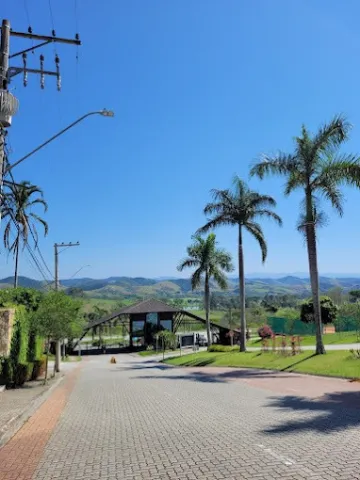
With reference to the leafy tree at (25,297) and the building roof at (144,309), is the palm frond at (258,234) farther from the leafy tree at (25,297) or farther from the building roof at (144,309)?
the building roof at (144,309)

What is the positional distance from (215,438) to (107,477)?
2.63 meters

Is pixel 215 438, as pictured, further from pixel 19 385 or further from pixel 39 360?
pixel 39 360

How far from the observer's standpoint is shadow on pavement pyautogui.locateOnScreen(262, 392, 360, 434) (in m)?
8.99

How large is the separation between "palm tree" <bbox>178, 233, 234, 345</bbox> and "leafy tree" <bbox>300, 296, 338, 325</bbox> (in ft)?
39.8

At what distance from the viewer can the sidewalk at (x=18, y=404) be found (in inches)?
423

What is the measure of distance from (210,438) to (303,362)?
49.4ft

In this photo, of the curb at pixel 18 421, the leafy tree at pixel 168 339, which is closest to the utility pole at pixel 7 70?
the curb at pixel 18 421

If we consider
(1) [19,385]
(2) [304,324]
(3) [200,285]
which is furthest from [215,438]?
(2) [304,324]

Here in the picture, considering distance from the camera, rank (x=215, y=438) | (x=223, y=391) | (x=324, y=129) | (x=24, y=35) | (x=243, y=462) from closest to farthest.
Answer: (x=243, y=462), (x=215, y=438), (x=24, y=35), (x=223, y=391), (x=324, y=129)

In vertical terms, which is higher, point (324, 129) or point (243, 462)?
point (324, 129)

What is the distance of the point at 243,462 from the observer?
264 inches

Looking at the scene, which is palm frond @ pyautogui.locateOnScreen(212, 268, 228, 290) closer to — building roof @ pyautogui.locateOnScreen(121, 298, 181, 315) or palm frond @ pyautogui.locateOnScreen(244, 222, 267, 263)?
palm frond @ pyautogui.locateOnScreen(244, 222, 267, 263)

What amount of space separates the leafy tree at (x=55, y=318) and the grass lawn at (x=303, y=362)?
9.68 m

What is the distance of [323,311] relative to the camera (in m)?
48.9
